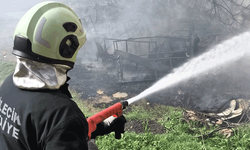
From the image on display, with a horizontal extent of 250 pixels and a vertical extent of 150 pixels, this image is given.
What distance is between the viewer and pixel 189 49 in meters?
9.23

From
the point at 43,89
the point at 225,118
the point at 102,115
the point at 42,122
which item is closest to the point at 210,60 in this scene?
the point at 225,118

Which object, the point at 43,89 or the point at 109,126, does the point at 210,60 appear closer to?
the point at 109,126

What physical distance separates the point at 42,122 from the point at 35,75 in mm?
368

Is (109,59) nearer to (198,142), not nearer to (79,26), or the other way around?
(198,142)

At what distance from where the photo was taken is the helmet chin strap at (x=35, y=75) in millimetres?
1461

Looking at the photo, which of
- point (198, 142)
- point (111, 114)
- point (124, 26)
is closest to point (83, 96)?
point (198, 142)

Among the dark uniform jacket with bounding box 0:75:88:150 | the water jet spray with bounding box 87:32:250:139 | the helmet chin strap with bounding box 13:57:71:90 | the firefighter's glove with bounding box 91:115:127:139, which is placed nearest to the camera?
the dark uniform jacket with bounding box 0:75:88:150

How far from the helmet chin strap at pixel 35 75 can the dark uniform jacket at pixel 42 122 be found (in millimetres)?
47

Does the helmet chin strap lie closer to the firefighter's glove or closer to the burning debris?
the firefighter's glove

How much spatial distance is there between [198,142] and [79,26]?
3.97 m

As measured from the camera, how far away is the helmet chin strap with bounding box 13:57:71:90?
1.46 metres

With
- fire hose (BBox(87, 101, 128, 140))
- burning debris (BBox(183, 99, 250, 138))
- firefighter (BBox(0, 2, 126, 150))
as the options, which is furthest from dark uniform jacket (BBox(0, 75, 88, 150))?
burning debris (BBox(183, 99, 250, 138))

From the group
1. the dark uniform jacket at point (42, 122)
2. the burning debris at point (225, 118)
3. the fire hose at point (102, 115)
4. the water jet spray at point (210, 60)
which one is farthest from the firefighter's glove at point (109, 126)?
the water jet spray at point (210, 60)

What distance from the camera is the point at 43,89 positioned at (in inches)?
57.6
